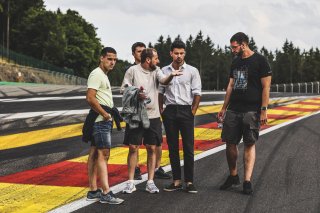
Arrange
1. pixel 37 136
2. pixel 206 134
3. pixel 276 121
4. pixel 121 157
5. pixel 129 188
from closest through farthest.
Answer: pixel 129 188 → pixel 121 157 → pixel 37 136 → pixel 206 134 → pixel 276 121

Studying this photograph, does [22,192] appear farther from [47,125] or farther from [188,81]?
[47,125]

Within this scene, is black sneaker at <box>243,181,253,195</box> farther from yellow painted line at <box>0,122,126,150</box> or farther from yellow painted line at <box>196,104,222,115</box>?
yellow painted line at <box>196,104,222,115</box>

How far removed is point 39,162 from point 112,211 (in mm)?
2957

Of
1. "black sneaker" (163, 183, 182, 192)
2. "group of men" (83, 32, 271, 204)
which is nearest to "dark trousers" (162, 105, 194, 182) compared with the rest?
"group of men" (83, 32, 271, 204)

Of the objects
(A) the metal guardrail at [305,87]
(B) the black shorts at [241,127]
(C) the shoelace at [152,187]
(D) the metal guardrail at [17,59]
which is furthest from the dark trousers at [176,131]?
(D) the metal guardrail at [17,59]

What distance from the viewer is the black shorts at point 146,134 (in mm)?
5832

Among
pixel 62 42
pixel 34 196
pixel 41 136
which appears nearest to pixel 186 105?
pixel 34 196

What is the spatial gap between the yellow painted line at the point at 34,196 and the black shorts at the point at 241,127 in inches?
74.9

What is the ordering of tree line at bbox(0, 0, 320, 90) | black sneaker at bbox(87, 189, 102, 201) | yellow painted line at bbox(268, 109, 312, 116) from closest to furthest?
black sneaker at bbox(87, 189, 102, 201) → yellow painted line at bbox(268, 109, 312, 116) → tree line at bbox(0, 0, 320, 90)

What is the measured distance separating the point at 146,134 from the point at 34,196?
4.96ft

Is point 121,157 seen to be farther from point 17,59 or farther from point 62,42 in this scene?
point 62,42

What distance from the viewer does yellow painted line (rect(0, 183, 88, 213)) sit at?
16.8 ft

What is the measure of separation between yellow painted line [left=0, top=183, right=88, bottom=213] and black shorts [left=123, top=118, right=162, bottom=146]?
833 mm

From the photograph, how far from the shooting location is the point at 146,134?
5.93m
